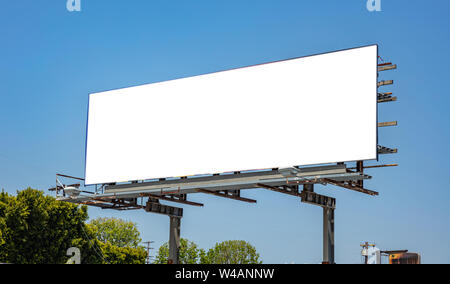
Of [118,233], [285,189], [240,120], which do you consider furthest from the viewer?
[118,233]

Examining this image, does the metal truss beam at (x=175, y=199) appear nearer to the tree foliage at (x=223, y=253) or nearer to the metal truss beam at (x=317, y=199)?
the metal truss beam at (x=317, y=199)

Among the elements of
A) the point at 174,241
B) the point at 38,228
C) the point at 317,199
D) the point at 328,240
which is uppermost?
the point at 38,228

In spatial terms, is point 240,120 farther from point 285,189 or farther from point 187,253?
point 187,253

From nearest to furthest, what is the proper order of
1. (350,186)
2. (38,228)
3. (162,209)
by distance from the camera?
(350,186) < (162,209) < (38,228)

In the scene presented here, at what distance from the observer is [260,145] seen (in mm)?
31891

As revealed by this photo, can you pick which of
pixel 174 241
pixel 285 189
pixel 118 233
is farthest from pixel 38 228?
pixel 118 233

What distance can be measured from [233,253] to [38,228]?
73.5m

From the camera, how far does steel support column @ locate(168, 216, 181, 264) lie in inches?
1443

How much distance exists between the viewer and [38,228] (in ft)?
211

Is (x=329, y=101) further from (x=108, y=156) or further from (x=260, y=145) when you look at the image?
(x=108, y=156)

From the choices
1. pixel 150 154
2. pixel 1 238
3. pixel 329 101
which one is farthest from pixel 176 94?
pixel 1 238

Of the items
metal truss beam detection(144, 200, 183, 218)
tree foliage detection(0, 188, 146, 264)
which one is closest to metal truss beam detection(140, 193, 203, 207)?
metal truss beam detection(144, 200, 183, 218)
